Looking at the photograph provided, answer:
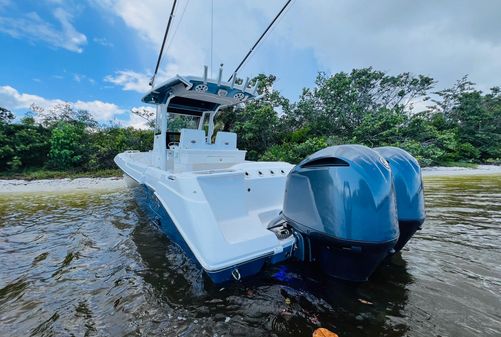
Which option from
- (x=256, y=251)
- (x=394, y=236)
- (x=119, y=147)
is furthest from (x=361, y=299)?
(x=119, y=147)

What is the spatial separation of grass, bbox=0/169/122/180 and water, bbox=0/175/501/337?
9627 mm

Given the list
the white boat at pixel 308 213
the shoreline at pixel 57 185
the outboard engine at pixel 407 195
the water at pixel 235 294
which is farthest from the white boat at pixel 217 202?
the shoreline at pixel 57 185

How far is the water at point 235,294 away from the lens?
162 cm

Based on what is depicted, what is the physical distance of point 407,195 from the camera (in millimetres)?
2109

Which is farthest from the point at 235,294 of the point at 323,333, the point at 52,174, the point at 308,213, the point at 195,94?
the point at 52,174

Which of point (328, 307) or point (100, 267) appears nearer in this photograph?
point (328, 307)

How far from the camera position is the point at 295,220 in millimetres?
1945

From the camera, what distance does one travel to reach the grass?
37.3ft

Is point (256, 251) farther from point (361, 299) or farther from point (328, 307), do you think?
point (361, 299)

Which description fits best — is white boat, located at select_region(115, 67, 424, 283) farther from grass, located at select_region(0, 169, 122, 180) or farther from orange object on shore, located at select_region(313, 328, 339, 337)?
grass, located at select_region(0, 169, 122, 180)

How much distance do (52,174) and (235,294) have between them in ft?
45.8

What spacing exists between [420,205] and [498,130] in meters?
27.8

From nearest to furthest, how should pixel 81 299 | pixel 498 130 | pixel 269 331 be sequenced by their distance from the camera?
pixel 269 331 < pixel 81 299 < pixel 498 130

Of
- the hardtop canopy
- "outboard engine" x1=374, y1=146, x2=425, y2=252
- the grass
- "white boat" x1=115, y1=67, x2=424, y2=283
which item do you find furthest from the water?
the grass
